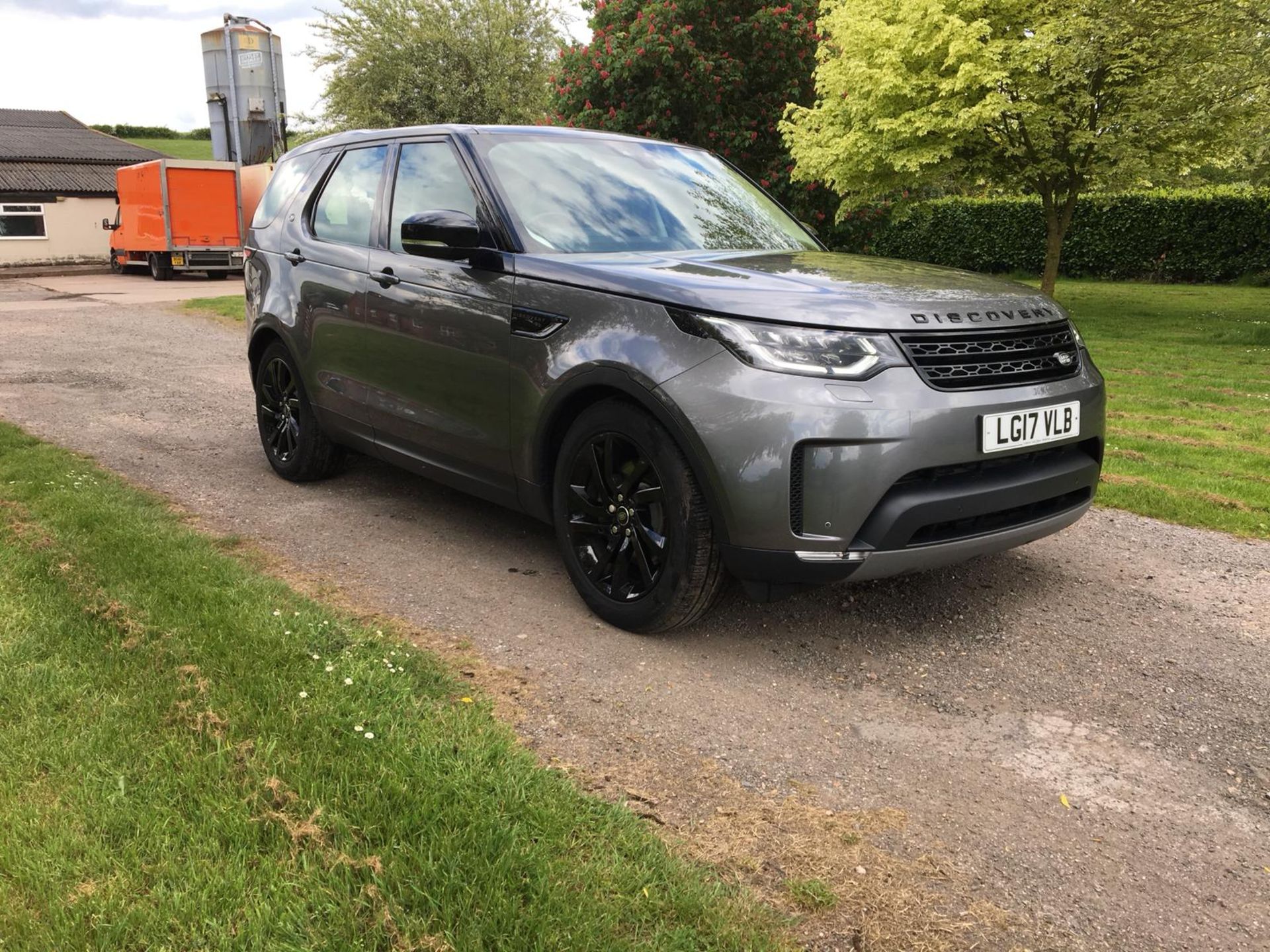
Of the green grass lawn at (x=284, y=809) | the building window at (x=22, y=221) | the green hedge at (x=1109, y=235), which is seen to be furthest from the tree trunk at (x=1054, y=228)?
the building window at (x=22, y=221)

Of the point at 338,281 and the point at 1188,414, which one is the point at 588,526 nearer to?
the point at 338,281

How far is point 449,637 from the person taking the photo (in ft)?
12.1

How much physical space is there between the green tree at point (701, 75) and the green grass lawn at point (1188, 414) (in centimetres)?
781

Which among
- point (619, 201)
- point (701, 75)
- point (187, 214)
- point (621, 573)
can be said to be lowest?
point (621, 573)

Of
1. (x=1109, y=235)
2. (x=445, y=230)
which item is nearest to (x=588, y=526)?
(x=445, y=230)

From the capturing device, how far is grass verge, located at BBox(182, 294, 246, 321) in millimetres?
16156

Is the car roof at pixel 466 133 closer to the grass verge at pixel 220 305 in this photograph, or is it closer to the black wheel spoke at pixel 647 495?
the black wheel spoke at pixel 647 495

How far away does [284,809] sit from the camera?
2.45 metres

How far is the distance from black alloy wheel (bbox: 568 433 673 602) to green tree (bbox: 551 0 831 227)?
18.5 m

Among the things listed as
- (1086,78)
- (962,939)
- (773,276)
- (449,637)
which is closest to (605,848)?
(962,939)

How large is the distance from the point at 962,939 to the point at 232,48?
1610 inches

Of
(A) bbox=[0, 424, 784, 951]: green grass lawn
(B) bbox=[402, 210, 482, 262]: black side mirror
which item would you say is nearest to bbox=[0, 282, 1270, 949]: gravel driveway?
(A) bbox=[0, 424, 784, 951]: green grass lawn

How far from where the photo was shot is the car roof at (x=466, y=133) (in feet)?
14.4

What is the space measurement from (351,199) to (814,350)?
294 cm
